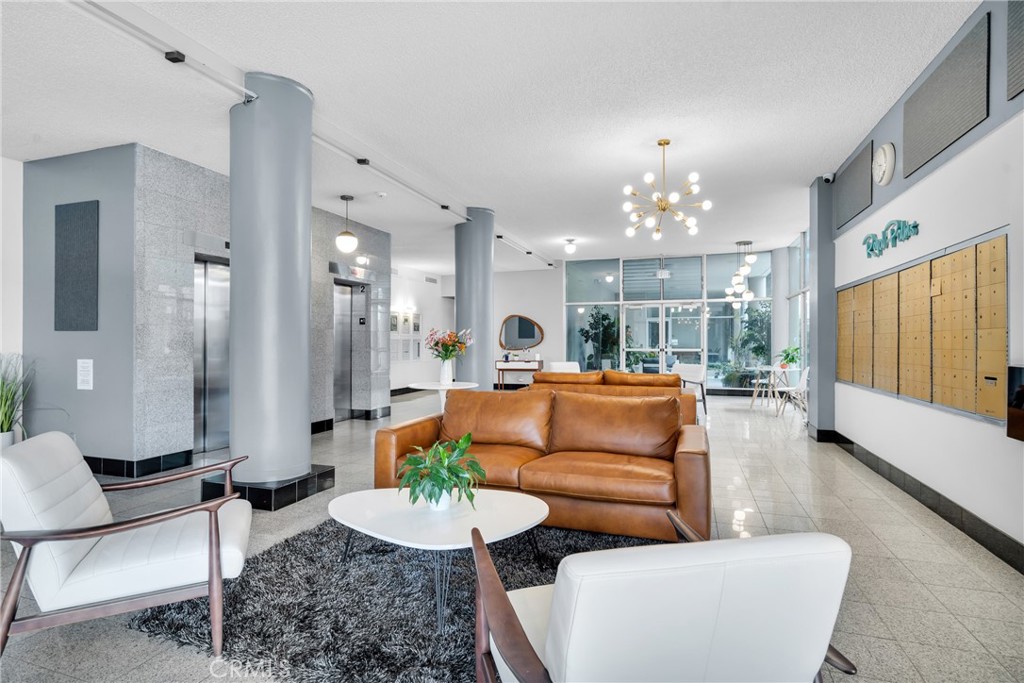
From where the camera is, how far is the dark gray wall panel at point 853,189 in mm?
5379

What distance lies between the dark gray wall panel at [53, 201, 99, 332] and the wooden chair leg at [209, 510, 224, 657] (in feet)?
14.0

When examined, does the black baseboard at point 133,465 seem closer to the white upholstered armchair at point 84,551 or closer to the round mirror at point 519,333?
the white upholstered armchair at point 84,551

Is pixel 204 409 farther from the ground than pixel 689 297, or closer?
closer

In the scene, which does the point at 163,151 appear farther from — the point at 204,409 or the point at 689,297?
the point at 689,297

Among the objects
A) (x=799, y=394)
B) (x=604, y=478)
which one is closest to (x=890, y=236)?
(x=604, y=478)

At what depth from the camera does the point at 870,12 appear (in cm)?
332

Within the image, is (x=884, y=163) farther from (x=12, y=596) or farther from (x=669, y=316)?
(x=669, y=316)

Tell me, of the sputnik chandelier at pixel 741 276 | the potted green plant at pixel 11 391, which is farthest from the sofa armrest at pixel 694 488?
the sputnik chandelier at pixel 741 276

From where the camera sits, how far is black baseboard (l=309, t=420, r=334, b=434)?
7254 mm

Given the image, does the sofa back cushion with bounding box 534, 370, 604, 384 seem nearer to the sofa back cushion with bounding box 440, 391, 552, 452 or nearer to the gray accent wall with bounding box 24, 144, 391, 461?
the sofa back cushion with bounding box 440, 391, 552, 452

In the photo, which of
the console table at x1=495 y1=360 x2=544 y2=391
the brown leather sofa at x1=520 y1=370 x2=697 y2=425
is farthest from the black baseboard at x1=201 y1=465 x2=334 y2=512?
the console table at x1=495 y1=360 x2=544 y2=391

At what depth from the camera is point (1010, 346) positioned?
9.90ft

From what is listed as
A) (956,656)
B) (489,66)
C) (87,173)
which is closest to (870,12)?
(489,66)

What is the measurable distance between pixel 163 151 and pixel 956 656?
22.8 feet
